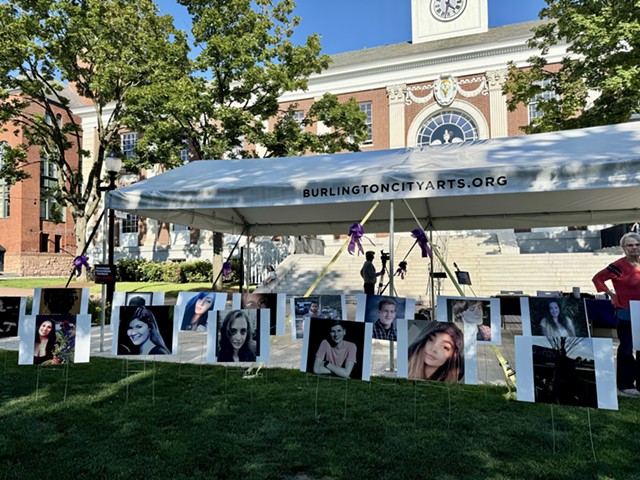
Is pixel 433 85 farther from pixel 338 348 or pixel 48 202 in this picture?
pixel 48 202

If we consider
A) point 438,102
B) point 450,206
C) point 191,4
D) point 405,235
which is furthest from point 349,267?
point 438,102

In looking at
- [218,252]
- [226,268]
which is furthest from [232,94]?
[226,268]

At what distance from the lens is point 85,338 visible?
483 cm

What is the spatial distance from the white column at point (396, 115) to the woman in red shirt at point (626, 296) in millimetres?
23777

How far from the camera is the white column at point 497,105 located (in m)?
26.5

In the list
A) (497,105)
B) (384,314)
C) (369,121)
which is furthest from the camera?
(369,121)

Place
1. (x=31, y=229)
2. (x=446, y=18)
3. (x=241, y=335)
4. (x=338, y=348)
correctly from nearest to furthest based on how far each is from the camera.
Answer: (x=338, y=348) → (x=241, y=335) → (x=446, y=18) → (x=31, y=229)

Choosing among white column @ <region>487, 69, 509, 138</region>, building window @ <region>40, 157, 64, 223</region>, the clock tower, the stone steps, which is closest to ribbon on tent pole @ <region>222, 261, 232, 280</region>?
the stone steps

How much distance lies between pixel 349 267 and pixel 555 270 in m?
7.68

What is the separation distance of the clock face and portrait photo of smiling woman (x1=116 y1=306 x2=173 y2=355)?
3106 cm

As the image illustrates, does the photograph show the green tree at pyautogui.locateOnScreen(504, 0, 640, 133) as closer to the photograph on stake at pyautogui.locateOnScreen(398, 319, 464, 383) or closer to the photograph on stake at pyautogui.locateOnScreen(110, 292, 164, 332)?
the photograph on stake at pyautogui.locateOnScreen(398, 319, 464, 383)

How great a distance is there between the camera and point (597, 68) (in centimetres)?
1366

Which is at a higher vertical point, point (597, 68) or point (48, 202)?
point (48, 202)

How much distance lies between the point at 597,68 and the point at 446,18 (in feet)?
62.7
